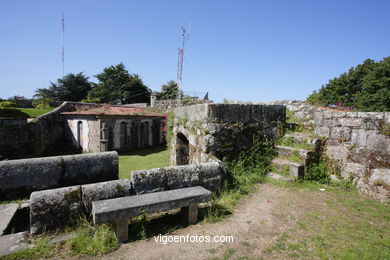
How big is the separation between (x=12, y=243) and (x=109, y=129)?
11.6 m

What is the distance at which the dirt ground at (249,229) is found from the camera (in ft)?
7.63

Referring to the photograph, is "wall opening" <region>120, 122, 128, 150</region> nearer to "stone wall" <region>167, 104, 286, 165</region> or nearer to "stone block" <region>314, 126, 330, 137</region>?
"stone wall" <region>167, 104, 286, 165</region>

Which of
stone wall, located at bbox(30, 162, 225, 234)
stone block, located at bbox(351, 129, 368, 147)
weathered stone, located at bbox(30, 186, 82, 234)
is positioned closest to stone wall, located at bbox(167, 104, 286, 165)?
stone wall, located at bbox(30, 162, 225, 234)

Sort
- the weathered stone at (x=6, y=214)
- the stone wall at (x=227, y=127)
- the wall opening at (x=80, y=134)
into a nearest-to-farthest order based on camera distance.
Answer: the weathered stone at (x=6, y=214), the stone wall at (x=227, y=127), the wall opening at (x=80, y=134)

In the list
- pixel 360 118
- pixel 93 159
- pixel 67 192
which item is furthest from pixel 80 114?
pixel 360 118

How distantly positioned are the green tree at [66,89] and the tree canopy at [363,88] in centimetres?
3614

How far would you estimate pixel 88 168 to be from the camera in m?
3.78

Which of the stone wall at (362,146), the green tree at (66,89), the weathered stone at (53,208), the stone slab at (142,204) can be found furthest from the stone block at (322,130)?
the green tree at (66,89)

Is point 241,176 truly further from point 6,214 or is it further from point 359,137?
point 6,214

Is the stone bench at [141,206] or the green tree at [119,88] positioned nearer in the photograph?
the stone bench at [141,206]

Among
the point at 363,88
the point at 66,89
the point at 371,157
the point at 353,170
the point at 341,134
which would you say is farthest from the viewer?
the point at 66,89

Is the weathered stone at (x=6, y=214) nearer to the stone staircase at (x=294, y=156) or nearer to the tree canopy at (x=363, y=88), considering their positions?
the stone staircase at (x=294, y=156)

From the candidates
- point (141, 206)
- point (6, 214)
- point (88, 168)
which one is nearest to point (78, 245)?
point (141, 206)

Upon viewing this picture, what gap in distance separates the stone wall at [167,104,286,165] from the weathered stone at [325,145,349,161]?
4.48 feet
